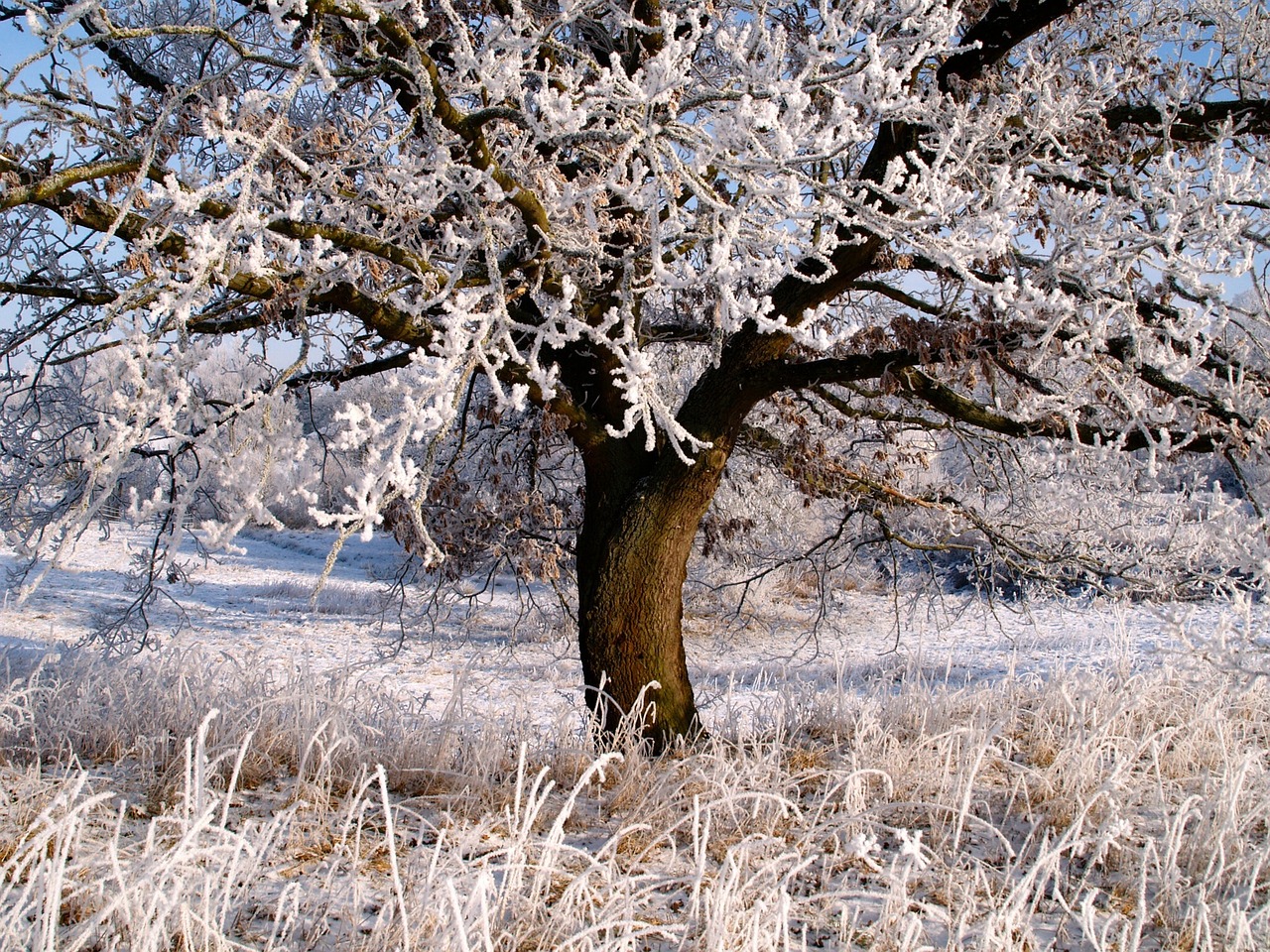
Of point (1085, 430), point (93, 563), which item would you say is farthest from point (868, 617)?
point (93, 563)

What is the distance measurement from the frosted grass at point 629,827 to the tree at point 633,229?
91 cm

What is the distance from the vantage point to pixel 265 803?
136 inches

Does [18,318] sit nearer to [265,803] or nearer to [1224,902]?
[265,803]

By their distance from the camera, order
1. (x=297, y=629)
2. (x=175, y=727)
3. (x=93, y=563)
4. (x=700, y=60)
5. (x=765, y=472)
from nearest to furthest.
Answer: (x=175, y=727) → (x=700, y=60) → (x=765, y=472) → (x=297, y=629) → (x=93, y=563)

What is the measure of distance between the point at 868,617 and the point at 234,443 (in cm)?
1231

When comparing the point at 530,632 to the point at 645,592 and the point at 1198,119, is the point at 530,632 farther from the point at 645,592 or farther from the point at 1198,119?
the point at 1198,119

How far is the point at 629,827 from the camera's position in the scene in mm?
2627

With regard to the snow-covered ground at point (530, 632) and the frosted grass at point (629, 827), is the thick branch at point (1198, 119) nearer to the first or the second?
the frosted grass at point (629, 827)

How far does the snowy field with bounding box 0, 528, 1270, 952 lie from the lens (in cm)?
233

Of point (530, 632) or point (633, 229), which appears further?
point (530, 632)

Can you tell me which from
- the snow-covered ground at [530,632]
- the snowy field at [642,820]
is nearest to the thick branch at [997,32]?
the snowy field at [642,820]

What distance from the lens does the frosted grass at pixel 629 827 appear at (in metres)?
2.31

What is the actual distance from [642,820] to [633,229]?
2.44 meters

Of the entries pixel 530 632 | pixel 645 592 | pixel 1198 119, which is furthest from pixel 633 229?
pixel 530 632
